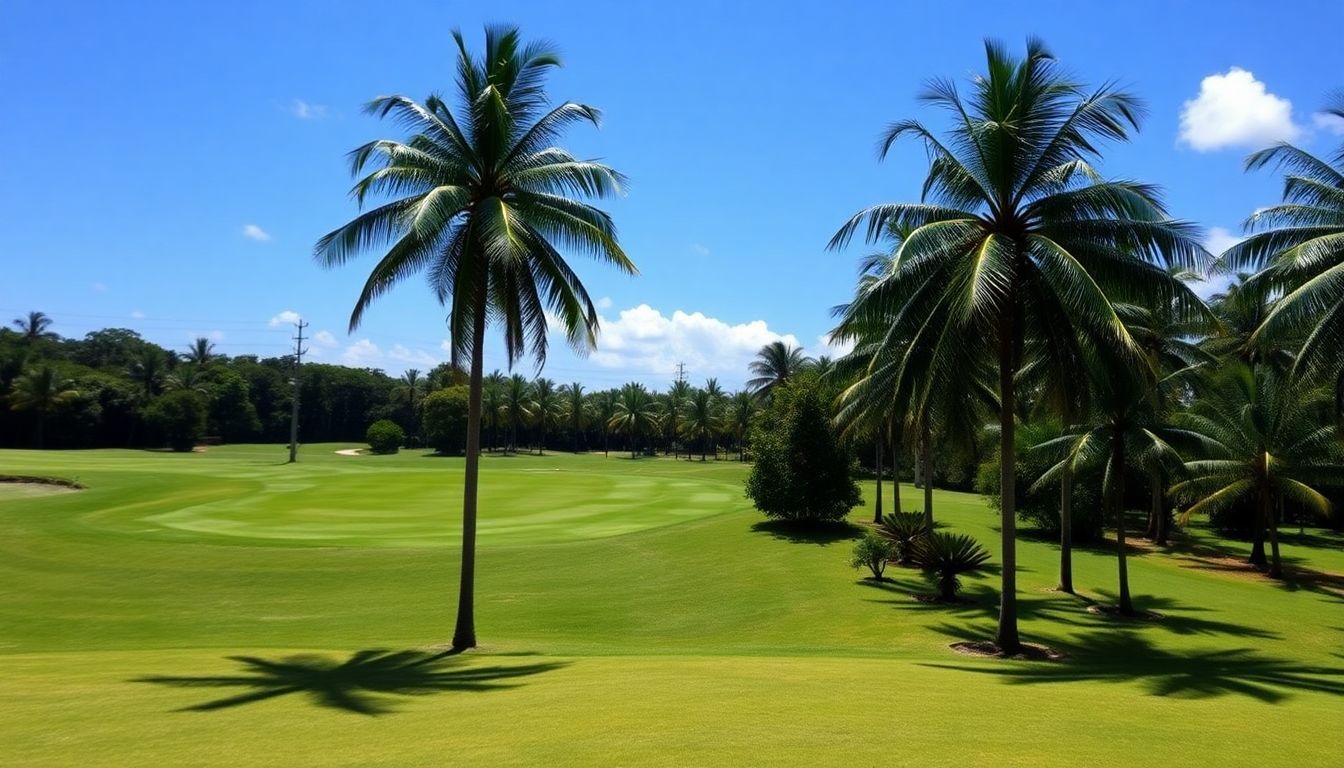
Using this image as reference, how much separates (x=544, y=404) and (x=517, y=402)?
493 cm

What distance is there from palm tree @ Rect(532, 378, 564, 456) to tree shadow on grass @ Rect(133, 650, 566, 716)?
9672 cm

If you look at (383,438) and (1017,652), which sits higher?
(383,438)

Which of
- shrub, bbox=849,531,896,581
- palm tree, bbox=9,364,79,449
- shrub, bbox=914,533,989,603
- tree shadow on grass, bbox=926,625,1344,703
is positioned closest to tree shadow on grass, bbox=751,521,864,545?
shrub, bbox=849,531,896,581

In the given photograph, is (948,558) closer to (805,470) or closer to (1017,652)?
(1017,652)

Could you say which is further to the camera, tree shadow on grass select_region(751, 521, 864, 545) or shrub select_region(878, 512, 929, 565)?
tree shadow on grass select_region(751, 521, 864, 545)

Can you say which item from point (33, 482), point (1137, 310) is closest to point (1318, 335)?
point (1137, 310)

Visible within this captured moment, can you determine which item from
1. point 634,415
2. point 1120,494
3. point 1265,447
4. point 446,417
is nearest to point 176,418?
point 446,417

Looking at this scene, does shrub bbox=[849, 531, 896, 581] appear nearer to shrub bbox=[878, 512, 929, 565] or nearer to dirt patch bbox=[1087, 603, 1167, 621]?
shrub bbox=[878, 512, 929, 565]

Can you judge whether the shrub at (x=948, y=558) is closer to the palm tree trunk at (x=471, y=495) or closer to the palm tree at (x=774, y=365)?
the palm tree trunk at (x=471, y=495)

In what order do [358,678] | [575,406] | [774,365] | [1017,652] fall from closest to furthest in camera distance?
1. [358,678]
2. [1017,652]
3. [774,365]
4. [575,406]

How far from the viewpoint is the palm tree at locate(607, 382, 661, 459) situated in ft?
374

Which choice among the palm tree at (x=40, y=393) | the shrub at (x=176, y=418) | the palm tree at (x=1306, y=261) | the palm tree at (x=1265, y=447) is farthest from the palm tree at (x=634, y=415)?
the palm tree at (x=1306, y=261)

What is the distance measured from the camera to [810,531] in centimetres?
3459

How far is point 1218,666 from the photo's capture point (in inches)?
604
